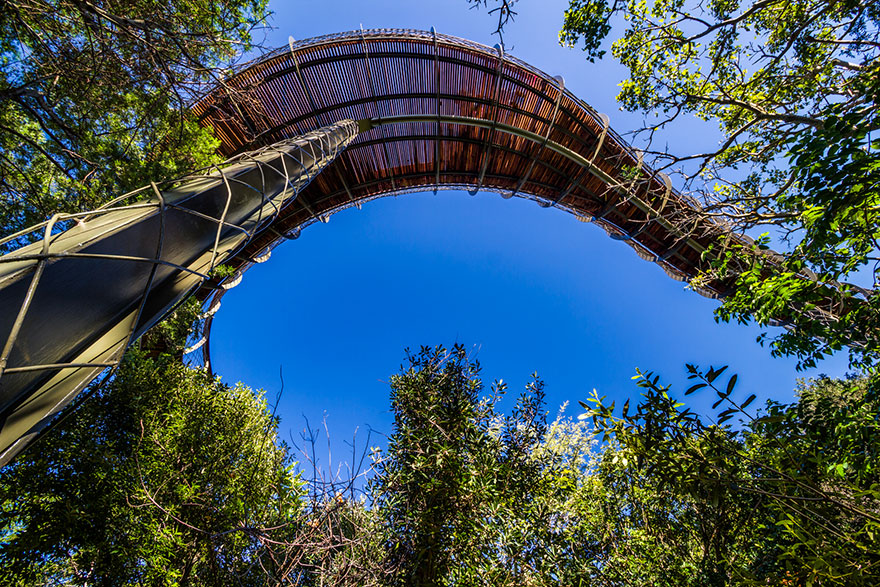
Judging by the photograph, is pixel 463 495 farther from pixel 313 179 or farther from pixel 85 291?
Result: pixel 313 179

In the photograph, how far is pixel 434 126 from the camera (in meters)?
9.64

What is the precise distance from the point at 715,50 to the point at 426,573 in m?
8.47

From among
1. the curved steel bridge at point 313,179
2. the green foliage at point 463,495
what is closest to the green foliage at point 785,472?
the green foliage at point 463,495

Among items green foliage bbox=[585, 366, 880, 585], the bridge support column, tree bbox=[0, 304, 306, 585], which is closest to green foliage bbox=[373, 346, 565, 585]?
tree bbox=[0, 304, 306, 585]

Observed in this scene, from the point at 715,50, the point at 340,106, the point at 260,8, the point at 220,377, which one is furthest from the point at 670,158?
the point at 220,377

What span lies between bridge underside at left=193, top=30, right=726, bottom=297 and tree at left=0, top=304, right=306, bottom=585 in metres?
4.61

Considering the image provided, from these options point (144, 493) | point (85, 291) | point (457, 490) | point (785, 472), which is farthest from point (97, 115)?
point (785, 472)

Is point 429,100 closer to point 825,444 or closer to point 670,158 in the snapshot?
point 670,158

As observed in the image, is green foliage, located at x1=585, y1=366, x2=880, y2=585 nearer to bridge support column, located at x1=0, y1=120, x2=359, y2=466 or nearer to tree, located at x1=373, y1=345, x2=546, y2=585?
tree, located at x1=373, y1=345, x2=546, y2=585

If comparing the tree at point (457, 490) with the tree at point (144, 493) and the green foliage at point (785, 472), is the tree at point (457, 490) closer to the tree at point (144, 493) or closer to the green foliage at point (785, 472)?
the tree at point (144, 493)

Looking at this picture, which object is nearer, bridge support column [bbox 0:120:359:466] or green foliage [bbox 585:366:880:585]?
bridge support column [bbox 0:120:359:466]

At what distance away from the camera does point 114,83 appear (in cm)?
475

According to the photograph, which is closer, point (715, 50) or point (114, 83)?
point (114, 83)

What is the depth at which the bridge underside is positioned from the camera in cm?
812
